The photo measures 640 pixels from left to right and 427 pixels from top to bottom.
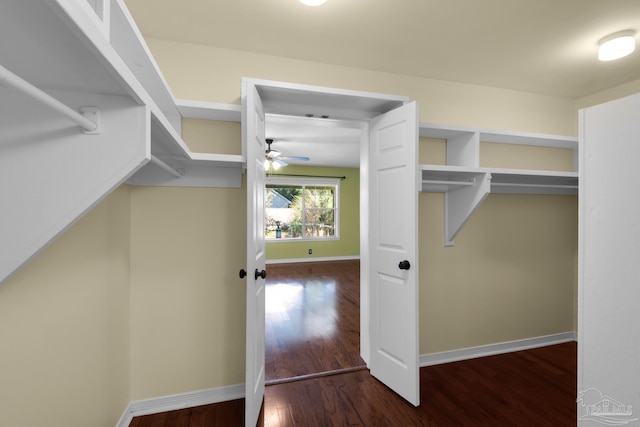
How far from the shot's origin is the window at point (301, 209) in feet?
24.0

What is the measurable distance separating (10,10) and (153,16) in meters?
1.50

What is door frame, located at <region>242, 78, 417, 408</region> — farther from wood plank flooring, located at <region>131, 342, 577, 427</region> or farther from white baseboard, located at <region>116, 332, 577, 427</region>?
white baseboard, located at <region>116, 332, 577, 427</region>

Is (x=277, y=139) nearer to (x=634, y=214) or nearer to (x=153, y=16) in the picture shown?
(x=153, y=16)

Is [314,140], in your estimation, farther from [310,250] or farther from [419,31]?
[310,250]

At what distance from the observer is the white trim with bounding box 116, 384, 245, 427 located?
5.83ft

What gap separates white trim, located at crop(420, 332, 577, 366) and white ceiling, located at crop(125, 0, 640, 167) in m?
2.38

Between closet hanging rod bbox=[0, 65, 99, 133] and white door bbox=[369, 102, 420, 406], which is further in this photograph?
white door bbox=[369, 102, 420, 406]

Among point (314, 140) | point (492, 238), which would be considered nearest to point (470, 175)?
point (492, 238)

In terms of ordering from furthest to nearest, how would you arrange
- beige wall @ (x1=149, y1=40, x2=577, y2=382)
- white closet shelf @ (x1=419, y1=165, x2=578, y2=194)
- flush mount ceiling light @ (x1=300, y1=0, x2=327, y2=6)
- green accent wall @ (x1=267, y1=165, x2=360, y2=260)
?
green accent wall @ (x1=267, y1=165, x2=360, y2=260)
beige wall @ (x1=149, y1=40, x2=577, y2=382)
white closet shelf @ (x1=419, y1=165, x2=578, y2=194)
flush mount ceiling light @ (x1=300, y1=0, x2=327, y2=6)

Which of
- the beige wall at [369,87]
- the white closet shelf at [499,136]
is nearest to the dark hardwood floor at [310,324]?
the white closet shelf at [499,136]

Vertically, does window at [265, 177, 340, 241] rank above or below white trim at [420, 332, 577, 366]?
above

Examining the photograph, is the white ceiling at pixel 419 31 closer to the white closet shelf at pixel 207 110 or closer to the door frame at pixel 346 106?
the door frame at pixel 346 106

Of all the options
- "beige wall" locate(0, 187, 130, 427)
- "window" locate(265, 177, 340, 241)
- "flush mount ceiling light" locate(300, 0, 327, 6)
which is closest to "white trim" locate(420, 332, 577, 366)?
"beige wall" locate(0, 187, 130, 427)

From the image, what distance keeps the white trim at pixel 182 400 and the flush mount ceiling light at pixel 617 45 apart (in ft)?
11.1
